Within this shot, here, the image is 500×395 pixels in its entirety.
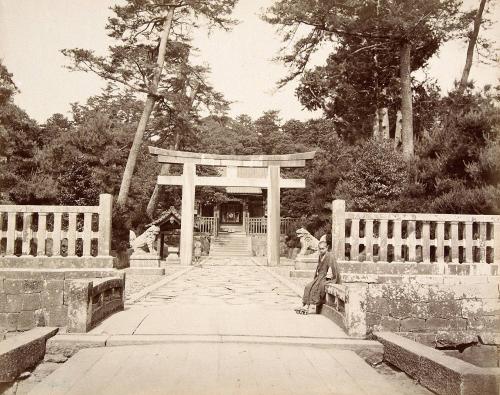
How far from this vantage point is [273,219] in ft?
59.0

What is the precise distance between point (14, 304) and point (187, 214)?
11.8m

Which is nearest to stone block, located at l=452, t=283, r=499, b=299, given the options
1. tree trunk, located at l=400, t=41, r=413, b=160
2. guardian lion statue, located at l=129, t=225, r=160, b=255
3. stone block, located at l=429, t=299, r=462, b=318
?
stone block, located at l=429, t=299, r=462, b=318

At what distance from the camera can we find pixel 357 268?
9430 millimetres

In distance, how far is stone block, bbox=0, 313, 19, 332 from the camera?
5961 mm

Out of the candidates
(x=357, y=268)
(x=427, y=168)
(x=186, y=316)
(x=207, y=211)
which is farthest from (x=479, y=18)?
(x=207, y=211)

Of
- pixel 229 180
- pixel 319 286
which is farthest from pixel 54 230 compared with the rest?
pixel 229 180

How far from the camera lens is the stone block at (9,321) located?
235 inches

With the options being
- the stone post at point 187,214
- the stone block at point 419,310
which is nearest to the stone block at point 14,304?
the stone block at point 419,310

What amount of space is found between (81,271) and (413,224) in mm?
6782

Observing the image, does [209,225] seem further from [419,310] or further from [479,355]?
[419,310]

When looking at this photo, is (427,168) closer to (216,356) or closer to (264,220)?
(216,356)

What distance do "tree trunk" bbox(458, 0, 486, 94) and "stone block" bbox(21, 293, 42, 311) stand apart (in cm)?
Answer: 1542

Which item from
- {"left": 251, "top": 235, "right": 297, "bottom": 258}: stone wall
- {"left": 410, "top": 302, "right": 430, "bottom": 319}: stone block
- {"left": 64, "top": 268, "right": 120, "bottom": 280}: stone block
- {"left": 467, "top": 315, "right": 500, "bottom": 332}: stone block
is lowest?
{"left": 251, "top": 235, "right": 297, "bottom": 258}: stone wall

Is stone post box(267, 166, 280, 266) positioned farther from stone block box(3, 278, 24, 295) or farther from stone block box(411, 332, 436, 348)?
stone block box(3, 278, 24, 295)
